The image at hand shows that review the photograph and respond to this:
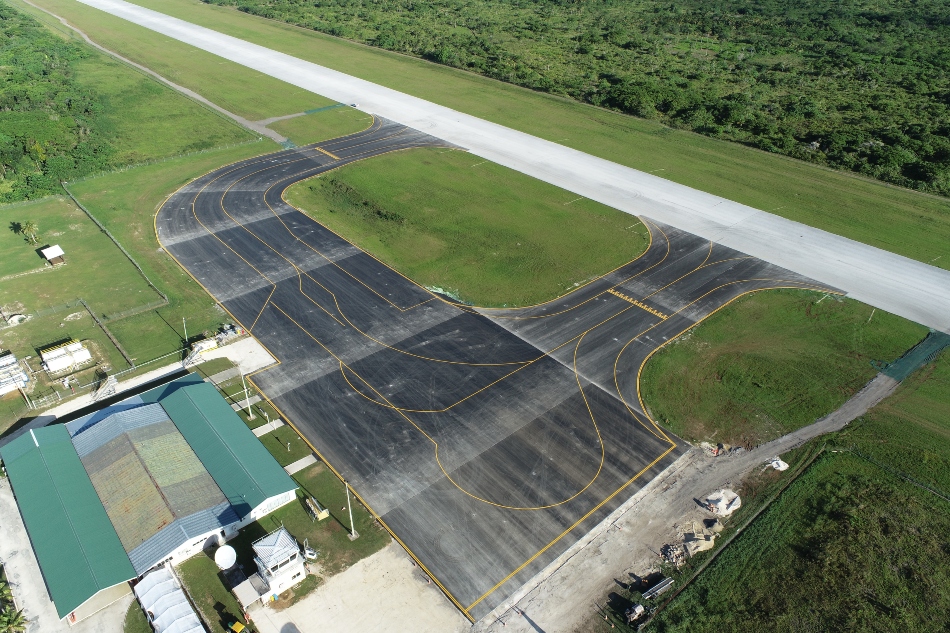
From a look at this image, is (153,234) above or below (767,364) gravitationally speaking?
above

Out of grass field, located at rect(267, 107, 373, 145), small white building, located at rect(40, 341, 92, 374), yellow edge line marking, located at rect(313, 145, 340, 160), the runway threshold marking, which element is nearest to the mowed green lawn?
small white building, located at rect(40, 341, 92, 374)

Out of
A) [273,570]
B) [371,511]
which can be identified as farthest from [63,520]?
[371,511]

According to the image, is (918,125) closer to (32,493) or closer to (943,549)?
(943,549)

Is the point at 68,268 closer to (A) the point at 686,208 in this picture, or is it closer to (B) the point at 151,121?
(B) the point at 151,121

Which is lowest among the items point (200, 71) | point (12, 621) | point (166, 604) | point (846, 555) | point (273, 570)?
point (846, 555)

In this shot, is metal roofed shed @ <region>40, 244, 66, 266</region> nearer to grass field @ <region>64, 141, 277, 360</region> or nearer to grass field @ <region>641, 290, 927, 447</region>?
grass field @ <region>64, 141, 277, 360</region>

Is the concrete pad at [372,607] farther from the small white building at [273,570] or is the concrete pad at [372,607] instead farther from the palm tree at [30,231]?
the palm tree at [30,231]

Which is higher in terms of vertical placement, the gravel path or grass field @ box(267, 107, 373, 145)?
grass field @ box(267, 107, 373, 145)
